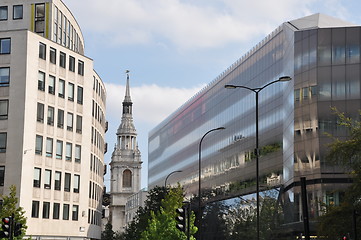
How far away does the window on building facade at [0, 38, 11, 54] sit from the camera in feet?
233

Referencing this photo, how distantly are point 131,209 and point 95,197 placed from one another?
110m

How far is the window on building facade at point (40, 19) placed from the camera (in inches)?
3164

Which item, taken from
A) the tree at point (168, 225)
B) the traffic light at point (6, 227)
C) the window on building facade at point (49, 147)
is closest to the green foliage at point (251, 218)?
the tree at point (168, 225)

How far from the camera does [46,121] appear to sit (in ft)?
238

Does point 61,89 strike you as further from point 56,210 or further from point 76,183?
point 56,210

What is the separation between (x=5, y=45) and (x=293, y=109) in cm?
3218

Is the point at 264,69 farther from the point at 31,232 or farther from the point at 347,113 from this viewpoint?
the point at 31,232

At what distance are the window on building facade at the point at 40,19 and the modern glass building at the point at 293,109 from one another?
2811 centimetres

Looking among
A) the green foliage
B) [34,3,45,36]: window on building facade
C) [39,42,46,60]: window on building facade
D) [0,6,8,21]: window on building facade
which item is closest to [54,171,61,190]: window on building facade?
[39,42,46,60]: window on building facade

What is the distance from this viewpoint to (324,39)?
78.7m

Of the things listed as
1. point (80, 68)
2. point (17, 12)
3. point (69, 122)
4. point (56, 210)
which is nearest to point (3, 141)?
point (69, 122)

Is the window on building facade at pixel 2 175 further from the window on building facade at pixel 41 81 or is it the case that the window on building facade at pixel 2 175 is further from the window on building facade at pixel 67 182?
the window on building facade at pixel 41 81

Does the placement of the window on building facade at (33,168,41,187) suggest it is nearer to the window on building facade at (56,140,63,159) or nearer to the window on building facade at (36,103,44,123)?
the window on building facade at (56,140,63,159)

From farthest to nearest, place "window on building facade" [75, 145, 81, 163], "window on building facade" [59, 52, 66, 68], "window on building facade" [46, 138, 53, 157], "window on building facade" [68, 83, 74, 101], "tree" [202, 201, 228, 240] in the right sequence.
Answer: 1. "tree" [202, 201, 228, 240]
2. "window on building facade" [75, 145, 81, 163]
3. "window on building facade" [68, 83, 74, 101]
4. "window on building facade" [59, 52, 66, 68]
5. "window on building facade" [46, 138, 53, 157]
